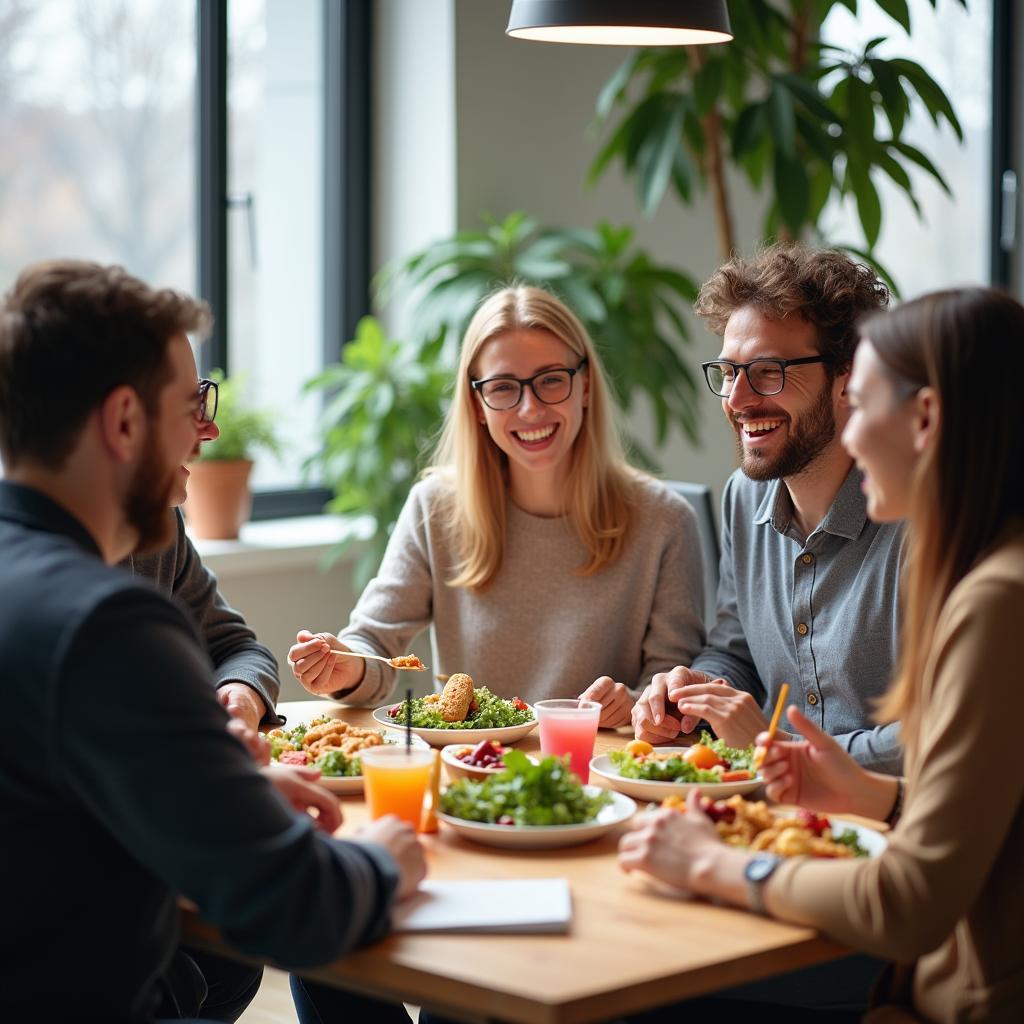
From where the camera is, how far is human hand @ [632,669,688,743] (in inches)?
81.4

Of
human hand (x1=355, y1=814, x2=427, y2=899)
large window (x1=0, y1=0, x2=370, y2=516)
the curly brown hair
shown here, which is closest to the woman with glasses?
human hand (x1=355, y1=814, x2=427, y2=899)

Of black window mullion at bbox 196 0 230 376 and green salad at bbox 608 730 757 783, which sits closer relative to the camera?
green salad at bbox 608 730 757 783

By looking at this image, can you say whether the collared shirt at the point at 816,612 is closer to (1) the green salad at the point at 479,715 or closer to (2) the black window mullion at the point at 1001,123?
(1) the green salad at the point at 479,715

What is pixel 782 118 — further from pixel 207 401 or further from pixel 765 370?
pixel 207 401

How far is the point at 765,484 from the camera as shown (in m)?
2.45

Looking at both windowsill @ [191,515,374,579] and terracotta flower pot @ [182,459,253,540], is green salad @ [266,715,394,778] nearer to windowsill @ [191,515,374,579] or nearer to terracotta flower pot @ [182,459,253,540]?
windowsill @ [191,515,374,579]

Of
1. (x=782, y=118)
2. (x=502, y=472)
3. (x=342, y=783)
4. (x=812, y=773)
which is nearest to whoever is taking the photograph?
(x=812, y=773)

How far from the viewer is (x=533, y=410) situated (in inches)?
102

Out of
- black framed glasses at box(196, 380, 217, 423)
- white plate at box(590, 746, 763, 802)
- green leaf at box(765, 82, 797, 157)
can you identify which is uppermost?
green leaf at box(765, 82, 797, 157)

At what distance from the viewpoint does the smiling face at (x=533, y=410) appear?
2.59 metres

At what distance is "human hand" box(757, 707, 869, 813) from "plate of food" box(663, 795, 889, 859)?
43mm

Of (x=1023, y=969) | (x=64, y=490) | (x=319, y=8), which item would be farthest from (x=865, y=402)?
(x=319, y=8)

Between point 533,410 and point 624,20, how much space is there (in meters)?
0.81

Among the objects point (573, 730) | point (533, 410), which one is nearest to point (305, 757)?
point (573, 730)
